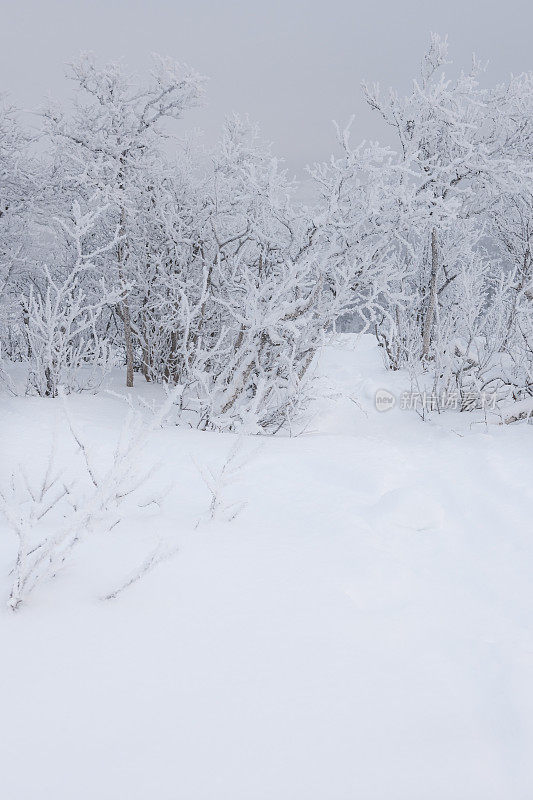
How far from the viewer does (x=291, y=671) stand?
4.84 ft

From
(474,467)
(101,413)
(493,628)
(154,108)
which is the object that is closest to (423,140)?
(154,108)

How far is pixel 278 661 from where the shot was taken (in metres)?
1.51

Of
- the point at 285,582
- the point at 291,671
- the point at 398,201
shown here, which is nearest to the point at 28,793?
the point at 291,671

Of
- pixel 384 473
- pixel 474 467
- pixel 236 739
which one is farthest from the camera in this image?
pixel 474 467

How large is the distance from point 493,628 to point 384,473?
1.83 meters

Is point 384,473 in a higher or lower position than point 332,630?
lower

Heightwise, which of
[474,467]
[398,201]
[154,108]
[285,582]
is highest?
[154,108]

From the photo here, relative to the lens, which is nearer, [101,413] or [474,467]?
[474,467]

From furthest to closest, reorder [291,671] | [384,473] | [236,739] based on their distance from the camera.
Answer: [384,473]
[291,671]
[236,739]

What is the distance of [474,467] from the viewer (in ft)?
13.2

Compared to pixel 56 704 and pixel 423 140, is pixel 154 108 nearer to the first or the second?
pixel 423 140

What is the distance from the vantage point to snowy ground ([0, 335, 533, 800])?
3.76 ft

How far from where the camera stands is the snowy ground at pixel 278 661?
115cm

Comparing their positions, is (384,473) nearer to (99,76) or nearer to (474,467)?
(474,467)
